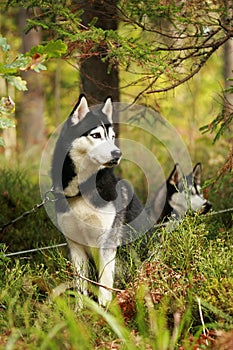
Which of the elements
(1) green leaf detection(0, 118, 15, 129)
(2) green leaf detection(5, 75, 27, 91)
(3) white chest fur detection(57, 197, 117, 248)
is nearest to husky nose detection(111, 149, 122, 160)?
(3) white chest fur detection(57, 197, 117, 248)

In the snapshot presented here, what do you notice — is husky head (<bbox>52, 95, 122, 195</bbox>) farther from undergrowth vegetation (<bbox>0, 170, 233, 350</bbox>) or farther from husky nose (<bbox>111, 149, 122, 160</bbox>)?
undergrowth vegetation (<bbox>0, 170, 233, 350</bbox>)

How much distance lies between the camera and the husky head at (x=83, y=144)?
4.36 m

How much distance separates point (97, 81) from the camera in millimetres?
5871

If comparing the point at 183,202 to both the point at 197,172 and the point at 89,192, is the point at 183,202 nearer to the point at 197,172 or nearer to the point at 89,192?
the point at 197,172

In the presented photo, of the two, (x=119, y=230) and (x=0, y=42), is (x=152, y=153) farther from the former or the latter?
(x=0, y=42)

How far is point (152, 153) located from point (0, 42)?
239 inches

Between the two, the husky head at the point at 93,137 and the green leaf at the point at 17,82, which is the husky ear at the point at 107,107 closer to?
the husky head at the point at 93,137

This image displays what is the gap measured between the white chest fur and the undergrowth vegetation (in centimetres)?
19

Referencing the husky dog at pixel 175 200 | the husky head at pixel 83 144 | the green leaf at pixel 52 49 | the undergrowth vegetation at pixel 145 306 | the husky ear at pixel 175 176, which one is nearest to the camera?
the undergrowth vegetation at pixel 145 306

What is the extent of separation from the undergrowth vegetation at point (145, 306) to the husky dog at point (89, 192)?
161mm

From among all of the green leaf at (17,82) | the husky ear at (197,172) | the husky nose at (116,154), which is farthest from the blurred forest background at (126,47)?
the husky nose at (116,154)

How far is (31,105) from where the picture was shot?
1388cm

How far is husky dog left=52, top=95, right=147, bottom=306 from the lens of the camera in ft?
14.4

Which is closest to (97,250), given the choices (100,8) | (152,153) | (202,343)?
(202,343)
